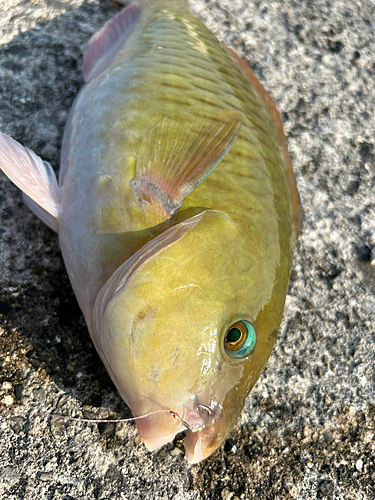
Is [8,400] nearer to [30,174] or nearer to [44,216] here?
[44,216]

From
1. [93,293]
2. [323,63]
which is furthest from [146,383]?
[323,63]

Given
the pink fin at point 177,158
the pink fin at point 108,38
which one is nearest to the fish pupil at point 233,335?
the pink fin at point 177,158

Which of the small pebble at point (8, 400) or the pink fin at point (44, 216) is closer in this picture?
the small pebble at point (8, 400)

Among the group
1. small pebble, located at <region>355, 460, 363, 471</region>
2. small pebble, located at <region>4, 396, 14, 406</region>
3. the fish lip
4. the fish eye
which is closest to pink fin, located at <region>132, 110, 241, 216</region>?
the fish eye

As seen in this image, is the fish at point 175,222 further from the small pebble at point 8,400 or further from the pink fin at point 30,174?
the small pebble at point 8,400

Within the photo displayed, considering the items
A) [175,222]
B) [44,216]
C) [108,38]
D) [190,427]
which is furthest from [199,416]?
[108,38]
